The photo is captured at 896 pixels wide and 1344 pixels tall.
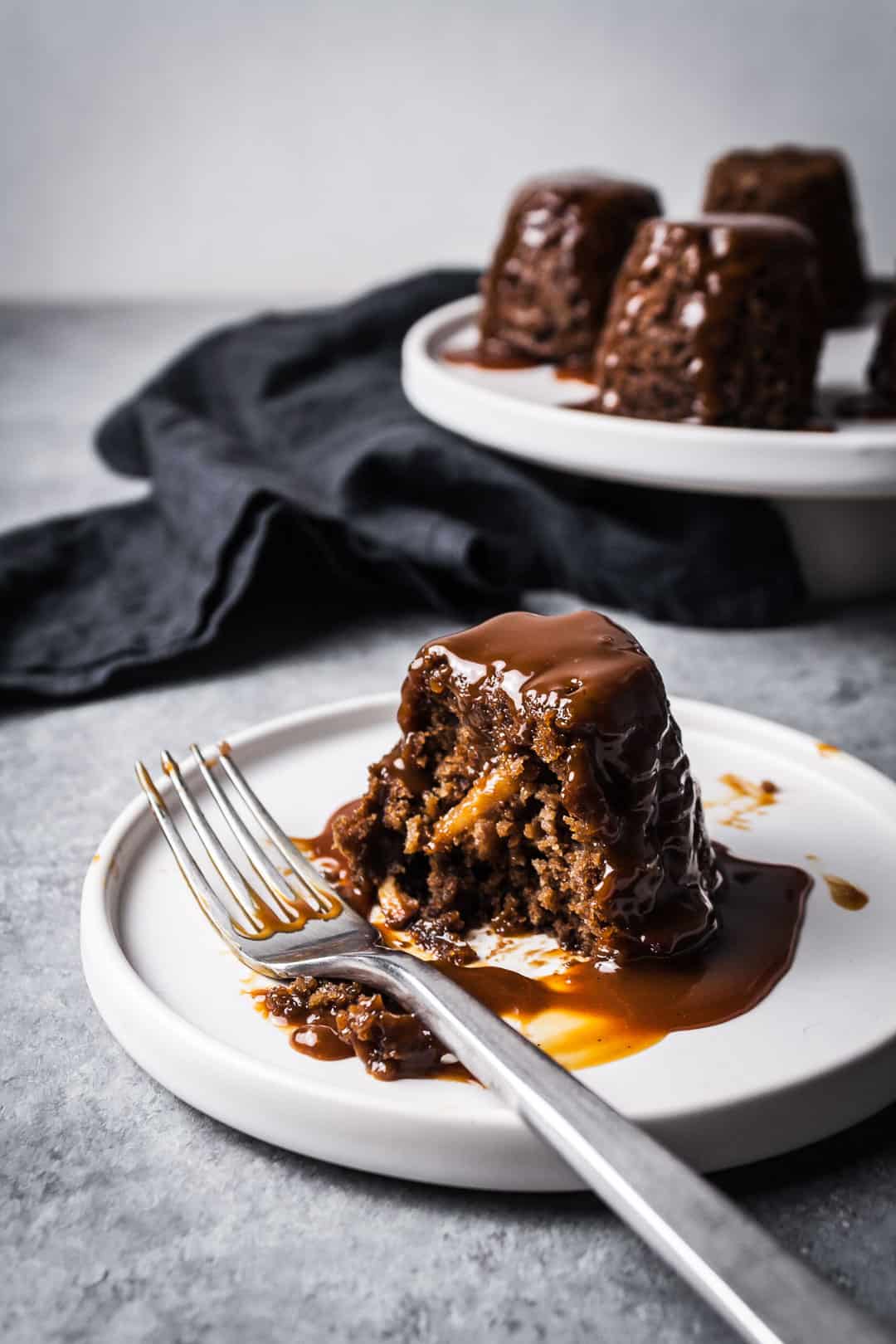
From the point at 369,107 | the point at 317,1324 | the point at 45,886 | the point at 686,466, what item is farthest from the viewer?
the point at 369,107

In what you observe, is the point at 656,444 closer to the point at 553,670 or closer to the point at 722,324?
the point at 722,324

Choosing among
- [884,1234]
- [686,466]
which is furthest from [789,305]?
[884,1234]

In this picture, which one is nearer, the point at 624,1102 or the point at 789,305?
the point at 624,1102

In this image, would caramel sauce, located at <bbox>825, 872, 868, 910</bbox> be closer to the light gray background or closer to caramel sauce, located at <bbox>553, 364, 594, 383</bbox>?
caramel sauce, located at <bbox>553, 364, 594, 383</bbox>

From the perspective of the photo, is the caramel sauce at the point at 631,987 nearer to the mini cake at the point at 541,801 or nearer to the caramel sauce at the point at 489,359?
the mini cake at the point at 541,801

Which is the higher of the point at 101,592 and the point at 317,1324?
the point at 317,1324

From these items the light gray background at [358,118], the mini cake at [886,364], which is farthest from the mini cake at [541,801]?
the light gray background at [358,118]

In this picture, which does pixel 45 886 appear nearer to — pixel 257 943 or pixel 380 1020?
pixel 257 943

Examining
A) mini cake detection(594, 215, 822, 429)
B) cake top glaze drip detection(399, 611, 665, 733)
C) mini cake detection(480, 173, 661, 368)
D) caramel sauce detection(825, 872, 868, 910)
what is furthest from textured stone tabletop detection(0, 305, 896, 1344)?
mini cake detection(480, 173, 661, 368)
